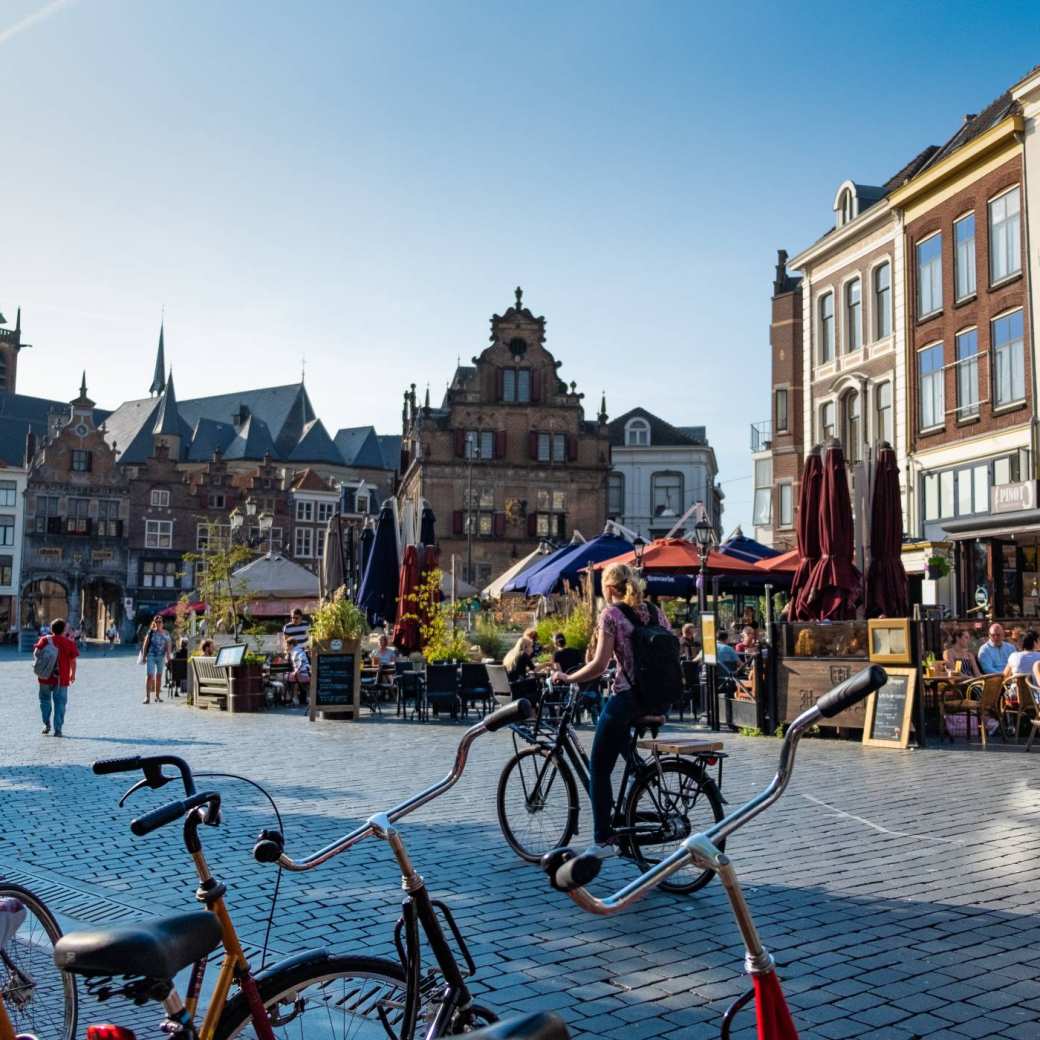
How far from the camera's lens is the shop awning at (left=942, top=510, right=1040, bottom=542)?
23594mm

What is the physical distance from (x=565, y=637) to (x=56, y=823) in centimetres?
965

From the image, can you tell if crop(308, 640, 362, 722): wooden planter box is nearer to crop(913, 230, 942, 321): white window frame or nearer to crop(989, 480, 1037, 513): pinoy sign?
crop(989, 480, 1037, 513): pinoy sign

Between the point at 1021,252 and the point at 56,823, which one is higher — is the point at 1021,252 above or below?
above

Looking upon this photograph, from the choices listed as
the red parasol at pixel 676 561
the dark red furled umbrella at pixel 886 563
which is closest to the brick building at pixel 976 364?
the red parasol at pixel 676 561

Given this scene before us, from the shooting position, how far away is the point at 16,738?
15.5 metres

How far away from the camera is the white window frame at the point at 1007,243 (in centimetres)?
2698

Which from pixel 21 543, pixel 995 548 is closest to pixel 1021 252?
pixel 995 548

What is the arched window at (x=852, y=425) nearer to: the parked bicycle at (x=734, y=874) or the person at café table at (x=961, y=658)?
the person at café table at (x=961, y=658)

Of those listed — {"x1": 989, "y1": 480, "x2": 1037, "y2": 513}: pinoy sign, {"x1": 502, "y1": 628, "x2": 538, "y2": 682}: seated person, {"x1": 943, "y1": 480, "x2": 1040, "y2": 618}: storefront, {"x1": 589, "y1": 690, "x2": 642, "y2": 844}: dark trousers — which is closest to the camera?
{"x1": 589, "y1": 690, "x2": 642, "y2": 844}: dark trousers

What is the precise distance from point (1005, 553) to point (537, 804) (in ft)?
69.5

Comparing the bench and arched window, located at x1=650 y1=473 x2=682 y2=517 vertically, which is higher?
arched window, located at x1=650 y1=473 x2=682 y2=517

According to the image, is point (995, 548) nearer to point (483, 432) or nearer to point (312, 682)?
point (312, 682)

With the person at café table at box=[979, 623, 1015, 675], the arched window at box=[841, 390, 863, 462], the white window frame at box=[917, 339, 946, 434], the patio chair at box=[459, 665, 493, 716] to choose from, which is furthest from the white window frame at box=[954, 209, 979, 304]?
the patio chair at box=[459, 665, 493, 716]

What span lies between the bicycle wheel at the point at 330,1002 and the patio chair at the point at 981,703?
11.5 m
